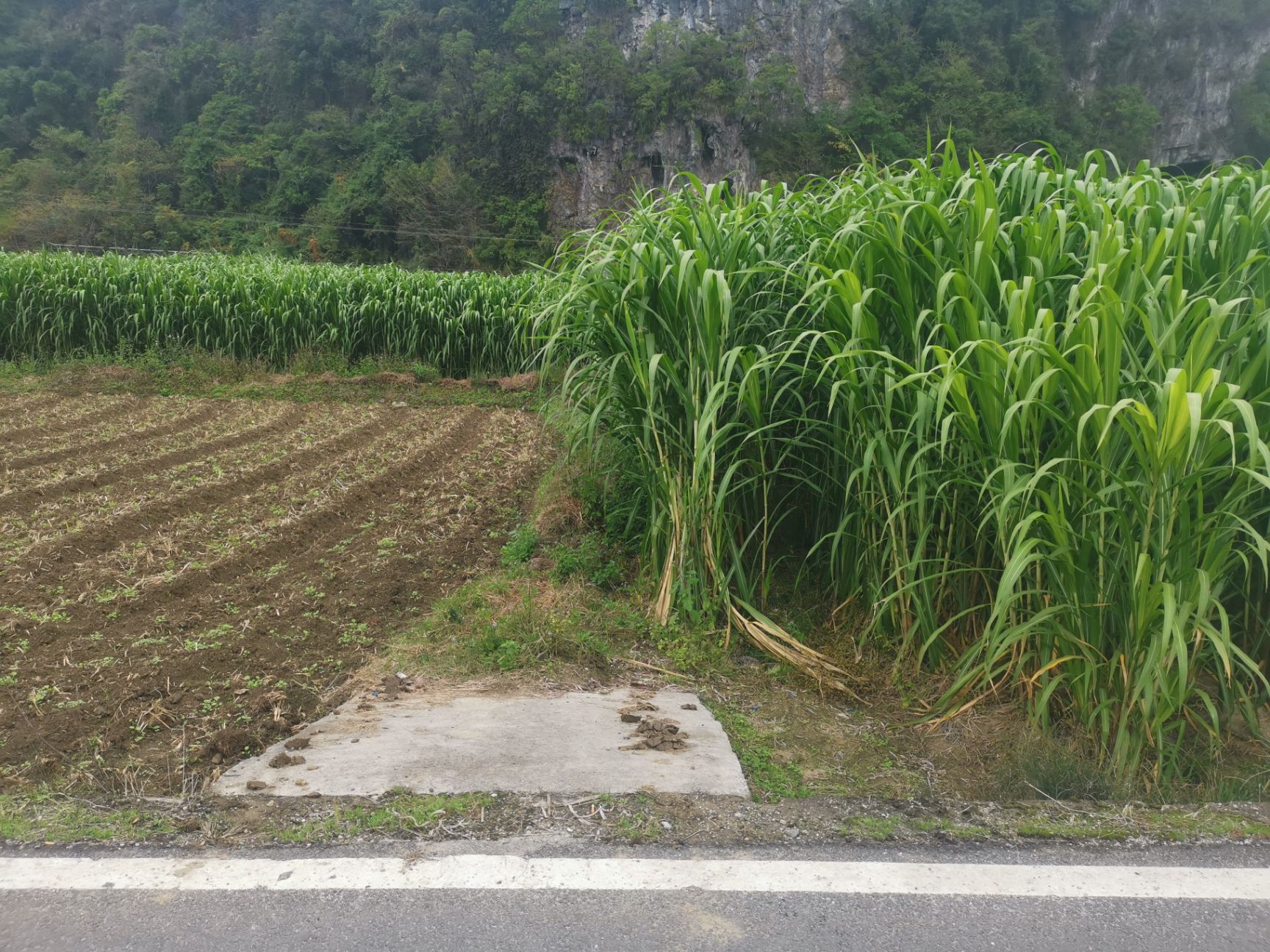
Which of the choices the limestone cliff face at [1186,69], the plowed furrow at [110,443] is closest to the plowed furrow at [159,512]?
the plowed furrow at [110,443]

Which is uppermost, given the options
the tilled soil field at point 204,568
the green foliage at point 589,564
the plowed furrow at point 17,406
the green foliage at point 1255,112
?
the green foliage at point 1255,112

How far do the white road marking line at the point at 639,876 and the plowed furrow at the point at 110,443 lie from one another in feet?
14.4

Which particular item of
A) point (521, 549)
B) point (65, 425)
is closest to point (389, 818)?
point (521, 549)

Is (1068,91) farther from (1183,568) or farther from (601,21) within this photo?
(1183,568)

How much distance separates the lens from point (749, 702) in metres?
3.21

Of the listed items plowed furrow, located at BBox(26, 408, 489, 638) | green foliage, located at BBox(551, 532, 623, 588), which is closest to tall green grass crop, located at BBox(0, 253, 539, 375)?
plowed furrow, located at BBox(26, 408, 489, 638)

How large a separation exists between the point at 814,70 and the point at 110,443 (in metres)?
57.9

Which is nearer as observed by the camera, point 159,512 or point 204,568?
point 204,568

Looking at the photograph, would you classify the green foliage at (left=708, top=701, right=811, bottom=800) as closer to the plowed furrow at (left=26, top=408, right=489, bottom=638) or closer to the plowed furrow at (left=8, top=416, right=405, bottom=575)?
the plowed furrow at (left=26, top=408, right=489, bottom=638)

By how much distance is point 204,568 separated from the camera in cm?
444

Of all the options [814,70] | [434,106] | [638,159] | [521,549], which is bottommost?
[521,549]

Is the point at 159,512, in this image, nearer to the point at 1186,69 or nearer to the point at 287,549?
the point at 287,549

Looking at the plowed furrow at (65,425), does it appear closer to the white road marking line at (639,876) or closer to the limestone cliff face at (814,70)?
the white road marking line at (639,876)

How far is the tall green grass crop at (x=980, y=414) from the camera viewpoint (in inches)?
101
